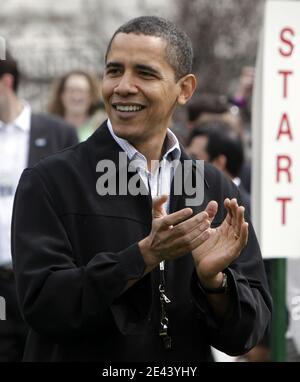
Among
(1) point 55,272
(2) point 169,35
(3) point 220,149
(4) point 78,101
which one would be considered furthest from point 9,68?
(1) point 55,272

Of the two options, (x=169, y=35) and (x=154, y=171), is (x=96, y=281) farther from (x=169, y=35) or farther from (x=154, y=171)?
(x=169, y=35)

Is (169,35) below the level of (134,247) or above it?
above

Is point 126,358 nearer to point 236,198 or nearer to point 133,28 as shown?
point 236,198

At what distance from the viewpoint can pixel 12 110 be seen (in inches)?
277

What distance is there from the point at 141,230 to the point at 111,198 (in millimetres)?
145

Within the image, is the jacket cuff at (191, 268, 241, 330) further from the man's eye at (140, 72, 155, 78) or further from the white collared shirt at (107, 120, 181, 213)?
the man's eye at (140, 72, 155, 78)

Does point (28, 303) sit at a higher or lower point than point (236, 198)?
lower

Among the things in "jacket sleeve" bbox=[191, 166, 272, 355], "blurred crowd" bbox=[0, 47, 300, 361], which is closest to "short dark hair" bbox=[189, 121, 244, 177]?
"blurred crowd" bbox=[0, 47, 300, 361]

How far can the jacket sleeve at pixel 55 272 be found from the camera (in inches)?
143

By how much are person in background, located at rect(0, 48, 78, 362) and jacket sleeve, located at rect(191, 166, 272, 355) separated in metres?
2.52

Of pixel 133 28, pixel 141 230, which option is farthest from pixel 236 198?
pixel 133 28

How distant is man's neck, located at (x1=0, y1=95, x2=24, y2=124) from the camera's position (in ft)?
22.9

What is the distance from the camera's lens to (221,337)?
12.7 ft

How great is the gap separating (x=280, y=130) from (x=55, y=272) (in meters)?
2.57
